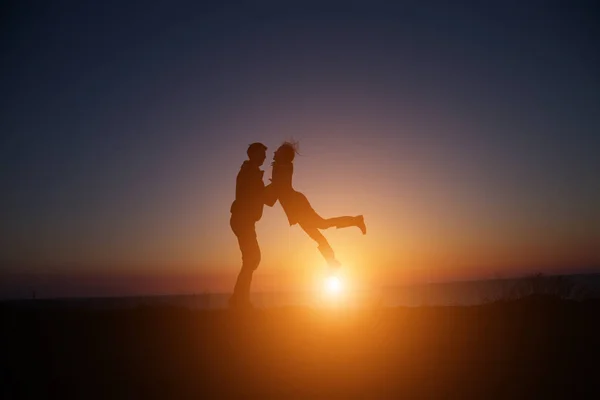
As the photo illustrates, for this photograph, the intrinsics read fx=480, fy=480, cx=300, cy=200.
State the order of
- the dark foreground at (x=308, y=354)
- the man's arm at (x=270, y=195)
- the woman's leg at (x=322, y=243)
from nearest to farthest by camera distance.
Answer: the dark foreground at (x=308, y=354)
the man's arm at (x=270, y=195)
the woman's leg at (x=322, y=243)

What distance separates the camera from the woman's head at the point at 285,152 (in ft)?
36.8

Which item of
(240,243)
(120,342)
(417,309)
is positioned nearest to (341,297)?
(417,309)

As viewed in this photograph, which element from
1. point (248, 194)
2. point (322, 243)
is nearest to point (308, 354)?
point (248, 194)

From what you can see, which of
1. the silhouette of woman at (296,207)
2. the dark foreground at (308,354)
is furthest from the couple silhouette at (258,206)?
the dark foreground at (308,354)

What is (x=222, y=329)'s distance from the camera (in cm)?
847

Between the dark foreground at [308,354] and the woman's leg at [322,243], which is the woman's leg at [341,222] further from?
the dark foreground at [308,354]

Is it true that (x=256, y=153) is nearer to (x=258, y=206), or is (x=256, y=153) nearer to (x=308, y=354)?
(x=258, y=206)

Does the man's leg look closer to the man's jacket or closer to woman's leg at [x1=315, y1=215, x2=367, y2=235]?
the man's jacket

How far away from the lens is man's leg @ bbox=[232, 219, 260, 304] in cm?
1069

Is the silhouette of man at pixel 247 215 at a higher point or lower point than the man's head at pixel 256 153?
lower

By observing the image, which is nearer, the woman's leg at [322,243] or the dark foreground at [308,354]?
the dark foreground at [308,354]

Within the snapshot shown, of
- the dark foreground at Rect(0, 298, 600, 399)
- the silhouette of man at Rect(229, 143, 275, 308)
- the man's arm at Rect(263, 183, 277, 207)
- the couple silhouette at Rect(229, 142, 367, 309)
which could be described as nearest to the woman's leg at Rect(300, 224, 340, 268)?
the couple silhouette at Rect(229, 142, 367, 309)

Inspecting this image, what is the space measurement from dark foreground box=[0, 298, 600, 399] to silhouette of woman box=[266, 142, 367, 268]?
228cm

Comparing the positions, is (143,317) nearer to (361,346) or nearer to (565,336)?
(361,346)
